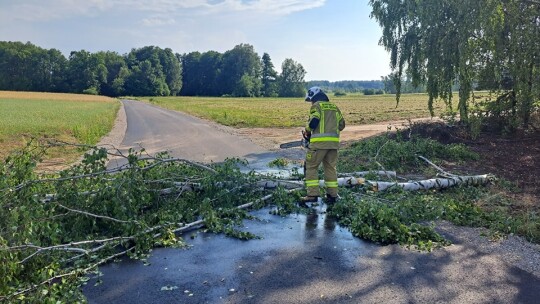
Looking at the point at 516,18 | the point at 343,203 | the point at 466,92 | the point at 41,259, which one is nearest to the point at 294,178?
the point at 343,203

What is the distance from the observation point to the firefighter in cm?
679

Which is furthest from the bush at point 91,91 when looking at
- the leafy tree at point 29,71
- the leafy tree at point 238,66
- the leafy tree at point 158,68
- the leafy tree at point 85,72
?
the leafy tree at point 238,66

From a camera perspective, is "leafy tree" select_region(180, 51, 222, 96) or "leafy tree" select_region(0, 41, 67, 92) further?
"leafy tree" select_region(180, 51, 222, 96)

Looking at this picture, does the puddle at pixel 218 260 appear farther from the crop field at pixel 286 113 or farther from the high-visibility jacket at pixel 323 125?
the crop field at pixel 286 113

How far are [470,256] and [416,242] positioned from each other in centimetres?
67

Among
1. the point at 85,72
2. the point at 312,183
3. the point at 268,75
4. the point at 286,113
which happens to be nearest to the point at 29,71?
the point at 85,72

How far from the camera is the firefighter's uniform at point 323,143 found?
6.79 meters

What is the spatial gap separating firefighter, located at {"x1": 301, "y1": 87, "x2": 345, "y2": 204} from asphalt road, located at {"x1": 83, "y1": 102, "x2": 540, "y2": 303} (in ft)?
3.91

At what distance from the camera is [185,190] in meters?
6.88

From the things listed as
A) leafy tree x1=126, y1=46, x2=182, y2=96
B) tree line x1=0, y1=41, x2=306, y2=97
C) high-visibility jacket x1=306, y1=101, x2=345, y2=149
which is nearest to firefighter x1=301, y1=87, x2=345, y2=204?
high-visibility jacket x1=306, y1=101, x2=345, y2=149

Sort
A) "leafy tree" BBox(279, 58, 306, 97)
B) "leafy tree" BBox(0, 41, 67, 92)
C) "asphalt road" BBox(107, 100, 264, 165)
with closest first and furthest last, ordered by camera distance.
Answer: "asphalt road" BBox(107, 100, 264, 165) → "leafy tree" BBox(0, 41, 67, 92) → "leafy tree" BBox(279, 58, 306, 97)

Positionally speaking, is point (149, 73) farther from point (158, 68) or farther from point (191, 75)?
point (191, 75)

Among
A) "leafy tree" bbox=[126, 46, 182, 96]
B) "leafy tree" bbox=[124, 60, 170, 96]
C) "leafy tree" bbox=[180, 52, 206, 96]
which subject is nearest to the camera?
"leafy tree" bbox=[124, 60, 170, 96]

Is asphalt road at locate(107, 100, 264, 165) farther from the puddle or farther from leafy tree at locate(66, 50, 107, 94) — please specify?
leafy tree at locate(66, 50, 107, 94)
